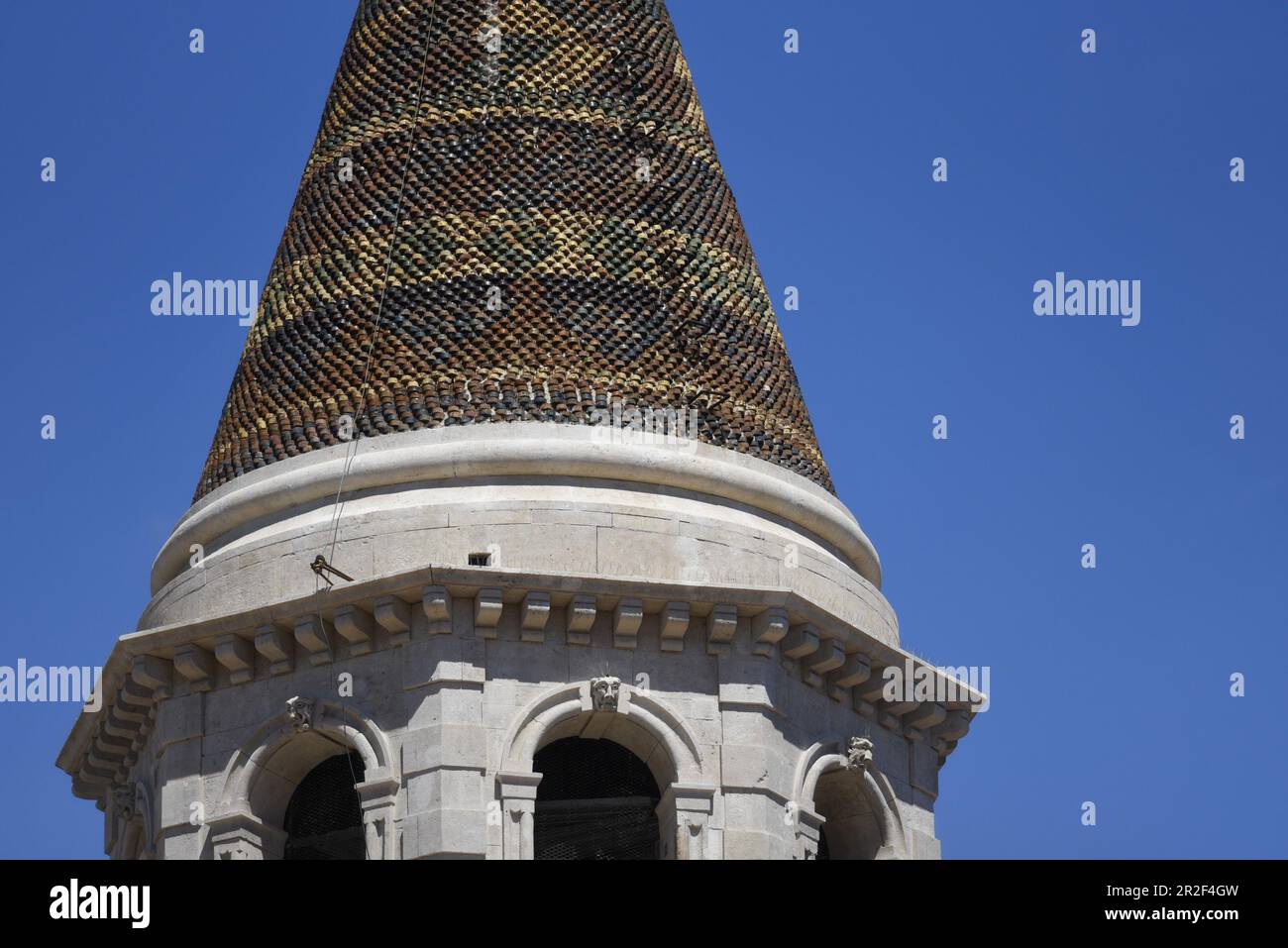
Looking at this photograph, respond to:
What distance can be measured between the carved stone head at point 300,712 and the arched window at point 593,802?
206 cm

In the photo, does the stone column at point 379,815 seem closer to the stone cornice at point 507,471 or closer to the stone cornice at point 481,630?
the stone cornice at point 481,630

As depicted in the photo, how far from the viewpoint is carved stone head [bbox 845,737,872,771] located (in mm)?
34188

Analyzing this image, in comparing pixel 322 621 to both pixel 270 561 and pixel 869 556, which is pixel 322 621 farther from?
pixel 869 556

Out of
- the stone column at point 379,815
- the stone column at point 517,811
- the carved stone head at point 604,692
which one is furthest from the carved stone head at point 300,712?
the carved stone head at point 604,692

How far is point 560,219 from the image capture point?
35.9 metres

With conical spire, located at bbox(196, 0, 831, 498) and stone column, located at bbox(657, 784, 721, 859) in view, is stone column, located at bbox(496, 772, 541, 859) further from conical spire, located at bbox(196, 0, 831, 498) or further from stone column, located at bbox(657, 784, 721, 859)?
conical spire, located at bbox(196, 0, 831, 498)

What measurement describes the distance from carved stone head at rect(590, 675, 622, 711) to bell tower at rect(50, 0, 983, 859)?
0.17 ft

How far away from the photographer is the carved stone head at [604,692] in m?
32.9

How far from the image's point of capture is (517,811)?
3225 cm

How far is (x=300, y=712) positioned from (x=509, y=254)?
520 cm

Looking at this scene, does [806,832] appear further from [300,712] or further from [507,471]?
[300,712]

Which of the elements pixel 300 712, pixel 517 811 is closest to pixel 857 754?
pixel 517 811

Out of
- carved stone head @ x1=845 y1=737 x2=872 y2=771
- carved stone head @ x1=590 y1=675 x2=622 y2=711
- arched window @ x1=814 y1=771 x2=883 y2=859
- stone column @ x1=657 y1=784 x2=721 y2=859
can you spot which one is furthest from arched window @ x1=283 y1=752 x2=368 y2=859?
carved stone head @ x1=845 y1=737 x2=872 y2=771
